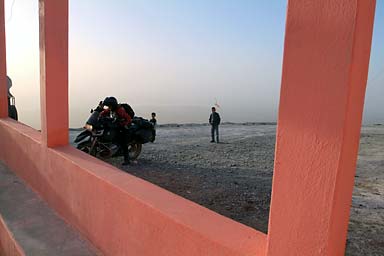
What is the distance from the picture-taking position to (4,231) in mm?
3008

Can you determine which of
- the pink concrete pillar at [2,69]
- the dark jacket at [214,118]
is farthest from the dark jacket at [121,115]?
the dark jacket at [214,118]

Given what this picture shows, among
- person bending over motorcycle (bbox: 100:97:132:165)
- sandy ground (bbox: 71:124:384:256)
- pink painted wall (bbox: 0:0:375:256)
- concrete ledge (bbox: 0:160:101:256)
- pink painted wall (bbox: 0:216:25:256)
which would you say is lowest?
sandy ground (bbox: 71:124:384:256)

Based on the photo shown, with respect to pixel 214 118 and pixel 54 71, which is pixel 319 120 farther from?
pixel 214 118

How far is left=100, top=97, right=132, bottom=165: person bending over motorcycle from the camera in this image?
23.3 feet

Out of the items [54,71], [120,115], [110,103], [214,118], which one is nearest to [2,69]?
Answer: [110,103]

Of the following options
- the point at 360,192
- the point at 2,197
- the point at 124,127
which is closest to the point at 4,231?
the point at 2,197

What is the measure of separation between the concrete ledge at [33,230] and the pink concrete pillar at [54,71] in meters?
0.73

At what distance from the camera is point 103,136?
6.94 m

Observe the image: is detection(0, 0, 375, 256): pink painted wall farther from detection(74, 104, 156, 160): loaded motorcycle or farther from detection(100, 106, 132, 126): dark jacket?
detection(100, 106, 132, 126): dark jacket

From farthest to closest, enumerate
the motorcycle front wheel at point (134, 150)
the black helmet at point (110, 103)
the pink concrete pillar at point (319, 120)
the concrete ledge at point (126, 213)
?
the motorcycle front wheel at point (134, 150)
the black helmet at point (110, 103)
the concrete ledge at point (126, 213)
the pink concrete pillar at point (319, 120)

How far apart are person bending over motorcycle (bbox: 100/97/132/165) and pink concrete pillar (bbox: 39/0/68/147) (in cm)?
386

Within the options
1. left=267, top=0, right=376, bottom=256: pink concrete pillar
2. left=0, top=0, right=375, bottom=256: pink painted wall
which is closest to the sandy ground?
left=0, top=0, right=375, bottom=256: pink painted wall

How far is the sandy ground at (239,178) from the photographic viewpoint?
4168 millimetres

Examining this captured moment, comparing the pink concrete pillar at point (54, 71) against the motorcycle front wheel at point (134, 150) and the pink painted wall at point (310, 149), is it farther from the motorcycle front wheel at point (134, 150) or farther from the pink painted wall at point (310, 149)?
the motorcycle front wheel at point (134, 150)
